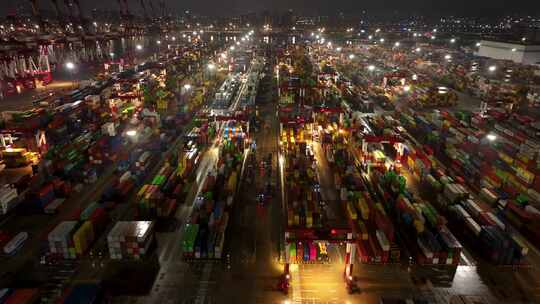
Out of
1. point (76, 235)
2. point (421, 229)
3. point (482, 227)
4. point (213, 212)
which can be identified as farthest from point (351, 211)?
point (76, 235)

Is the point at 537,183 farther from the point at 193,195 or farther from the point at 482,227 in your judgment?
the point at 193,195

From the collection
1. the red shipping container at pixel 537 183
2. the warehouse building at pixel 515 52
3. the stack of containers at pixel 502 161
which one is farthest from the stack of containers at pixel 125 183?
the warehouse building at pixel 515 52

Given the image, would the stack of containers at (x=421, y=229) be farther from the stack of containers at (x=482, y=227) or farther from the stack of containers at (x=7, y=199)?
the stack of containers at (x=7, y=199)

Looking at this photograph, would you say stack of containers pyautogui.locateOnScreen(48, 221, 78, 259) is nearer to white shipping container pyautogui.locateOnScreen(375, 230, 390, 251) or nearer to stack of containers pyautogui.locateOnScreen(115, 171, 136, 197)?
stack of containers pyautogui.locateOnScreen(115, 171, 136, 197)

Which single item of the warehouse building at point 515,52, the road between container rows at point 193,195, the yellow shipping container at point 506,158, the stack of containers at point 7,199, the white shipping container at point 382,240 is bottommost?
the road between container rows at point 193,195

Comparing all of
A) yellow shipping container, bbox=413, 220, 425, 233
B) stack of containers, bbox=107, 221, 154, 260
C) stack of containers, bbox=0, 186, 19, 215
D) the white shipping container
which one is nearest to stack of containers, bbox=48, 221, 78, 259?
stack of containers, bbox=107, 221, 154, 260

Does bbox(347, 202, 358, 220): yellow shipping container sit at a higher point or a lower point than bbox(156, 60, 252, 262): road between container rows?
higher

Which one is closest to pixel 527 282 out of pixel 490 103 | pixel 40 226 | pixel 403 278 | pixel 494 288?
pixel 494 288
